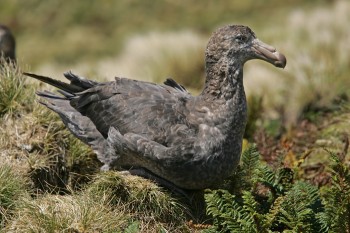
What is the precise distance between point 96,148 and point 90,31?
1677 cm

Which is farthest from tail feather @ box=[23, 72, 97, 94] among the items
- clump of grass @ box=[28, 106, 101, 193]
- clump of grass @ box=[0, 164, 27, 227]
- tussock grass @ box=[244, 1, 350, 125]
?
tussock grass @ box=[244, 1, 350, 125]

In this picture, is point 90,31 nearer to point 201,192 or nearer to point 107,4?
point 107,4

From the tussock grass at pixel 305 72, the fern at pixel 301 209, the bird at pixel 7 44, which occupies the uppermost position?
the tussock grass at pixel 305 72

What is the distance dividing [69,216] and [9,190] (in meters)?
0.55

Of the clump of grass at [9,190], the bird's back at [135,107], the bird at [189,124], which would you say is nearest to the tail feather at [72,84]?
the bird's back at [135,107]

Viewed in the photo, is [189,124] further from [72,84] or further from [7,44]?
[7,44]

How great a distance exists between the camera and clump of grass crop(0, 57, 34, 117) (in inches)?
201

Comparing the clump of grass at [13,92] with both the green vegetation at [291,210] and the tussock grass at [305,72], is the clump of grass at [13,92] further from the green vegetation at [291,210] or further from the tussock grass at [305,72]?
the tussock grass at [305,72]

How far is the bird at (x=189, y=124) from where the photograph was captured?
4270 millimetres

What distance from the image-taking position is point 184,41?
10461mm

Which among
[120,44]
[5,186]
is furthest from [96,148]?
[120,44]

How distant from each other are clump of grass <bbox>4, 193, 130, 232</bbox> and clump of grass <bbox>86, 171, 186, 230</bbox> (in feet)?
0.21

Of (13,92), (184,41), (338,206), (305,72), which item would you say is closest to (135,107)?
(13,92)

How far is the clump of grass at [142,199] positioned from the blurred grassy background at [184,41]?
2.03 meters
